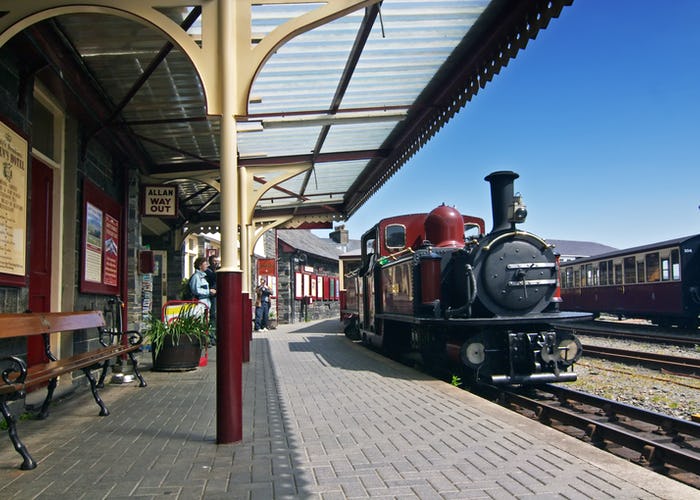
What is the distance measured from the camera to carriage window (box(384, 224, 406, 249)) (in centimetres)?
1062

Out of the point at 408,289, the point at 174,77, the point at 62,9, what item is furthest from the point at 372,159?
the point at 62,9

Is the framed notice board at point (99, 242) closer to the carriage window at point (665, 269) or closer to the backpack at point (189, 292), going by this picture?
the backpack at point (189, 292)

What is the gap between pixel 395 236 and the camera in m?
10.7

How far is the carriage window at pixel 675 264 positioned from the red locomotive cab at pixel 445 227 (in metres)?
10.4

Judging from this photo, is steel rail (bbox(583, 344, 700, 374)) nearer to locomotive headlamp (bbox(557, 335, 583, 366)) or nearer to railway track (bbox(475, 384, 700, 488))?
locomotive headlamp (bbox(557, 335, 583, 366))

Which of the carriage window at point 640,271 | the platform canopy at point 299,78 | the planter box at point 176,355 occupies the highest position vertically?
the platform canopy at point 299,78

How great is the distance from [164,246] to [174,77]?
870cm

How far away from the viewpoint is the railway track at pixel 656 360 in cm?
936

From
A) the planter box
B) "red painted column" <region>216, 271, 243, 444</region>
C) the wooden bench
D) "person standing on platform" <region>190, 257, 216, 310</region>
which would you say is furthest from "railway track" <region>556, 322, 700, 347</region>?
the wooden bench

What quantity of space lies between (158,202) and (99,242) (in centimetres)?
208

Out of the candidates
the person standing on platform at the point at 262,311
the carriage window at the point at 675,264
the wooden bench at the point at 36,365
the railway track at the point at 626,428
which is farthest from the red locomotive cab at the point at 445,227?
the person standing on platform at the point at 262,311

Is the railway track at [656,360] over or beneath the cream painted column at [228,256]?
beneath

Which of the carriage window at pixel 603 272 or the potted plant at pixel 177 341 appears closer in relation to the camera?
the potted plant at pixel 177 341

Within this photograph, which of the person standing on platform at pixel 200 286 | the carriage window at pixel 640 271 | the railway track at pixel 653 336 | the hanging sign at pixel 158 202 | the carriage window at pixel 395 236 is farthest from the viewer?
the carriage window at pixel 640 271
